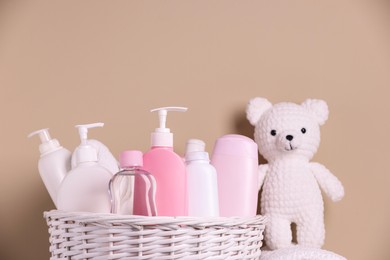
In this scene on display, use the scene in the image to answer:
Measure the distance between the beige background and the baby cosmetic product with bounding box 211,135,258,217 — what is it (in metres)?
0.31

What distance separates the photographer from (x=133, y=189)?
816mm

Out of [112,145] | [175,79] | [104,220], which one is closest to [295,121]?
[175,79]

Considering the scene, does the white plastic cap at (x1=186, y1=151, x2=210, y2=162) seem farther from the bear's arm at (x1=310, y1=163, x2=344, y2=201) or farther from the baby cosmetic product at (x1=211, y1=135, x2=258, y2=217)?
the bear's arm at (x1=310, y1=163, x2=344, y2=201)

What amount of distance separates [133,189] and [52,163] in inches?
7.8

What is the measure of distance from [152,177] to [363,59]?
26.5 inches

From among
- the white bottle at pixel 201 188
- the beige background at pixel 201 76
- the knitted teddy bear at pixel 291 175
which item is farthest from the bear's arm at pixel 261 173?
the white bottle at pixel 201 188

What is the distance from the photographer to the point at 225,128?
1244mm

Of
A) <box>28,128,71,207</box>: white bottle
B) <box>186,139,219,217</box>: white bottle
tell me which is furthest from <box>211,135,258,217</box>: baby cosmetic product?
<box>28,128,71,207</box>: white bottle

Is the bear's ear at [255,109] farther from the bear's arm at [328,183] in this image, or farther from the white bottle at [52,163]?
the white bottle at [52,163]

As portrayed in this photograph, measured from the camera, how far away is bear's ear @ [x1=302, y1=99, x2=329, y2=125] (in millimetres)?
1166

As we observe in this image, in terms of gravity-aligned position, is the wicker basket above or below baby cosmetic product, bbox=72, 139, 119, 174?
below

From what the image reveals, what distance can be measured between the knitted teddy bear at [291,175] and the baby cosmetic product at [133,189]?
14.5 inches

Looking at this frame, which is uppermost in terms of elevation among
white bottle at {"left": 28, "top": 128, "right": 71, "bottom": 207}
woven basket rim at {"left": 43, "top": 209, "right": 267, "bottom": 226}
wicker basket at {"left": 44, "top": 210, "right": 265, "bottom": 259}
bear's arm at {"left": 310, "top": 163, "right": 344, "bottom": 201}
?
white bottle at {"left": 28, "top": 128, "right": 71, "bottom": 207}

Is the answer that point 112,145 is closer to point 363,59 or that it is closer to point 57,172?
point 57,172
